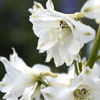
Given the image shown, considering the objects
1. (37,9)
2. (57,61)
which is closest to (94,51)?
(57,61)

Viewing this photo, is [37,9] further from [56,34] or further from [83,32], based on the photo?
[83,32]

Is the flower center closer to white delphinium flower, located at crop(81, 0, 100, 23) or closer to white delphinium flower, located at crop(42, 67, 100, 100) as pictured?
white delphinium flower, located at crop(42, 67, 100, 100)

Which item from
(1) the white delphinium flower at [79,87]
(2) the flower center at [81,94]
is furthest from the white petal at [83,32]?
(2) the flower center at [81,94]

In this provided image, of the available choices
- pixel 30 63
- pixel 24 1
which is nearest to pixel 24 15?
pixel 24 1

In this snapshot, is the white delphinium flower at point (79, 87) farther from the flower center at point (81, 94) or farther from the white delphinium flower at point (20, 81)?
the white delphinium flower at point (20, 81)

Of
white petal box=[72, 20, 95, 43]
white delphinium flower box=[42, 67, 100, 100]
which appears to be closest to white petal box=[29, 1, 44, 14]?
white petal box=[72, 20, 95, 43]

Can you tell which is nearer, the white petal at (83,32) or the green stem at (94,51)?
the white petal at (83,32)
